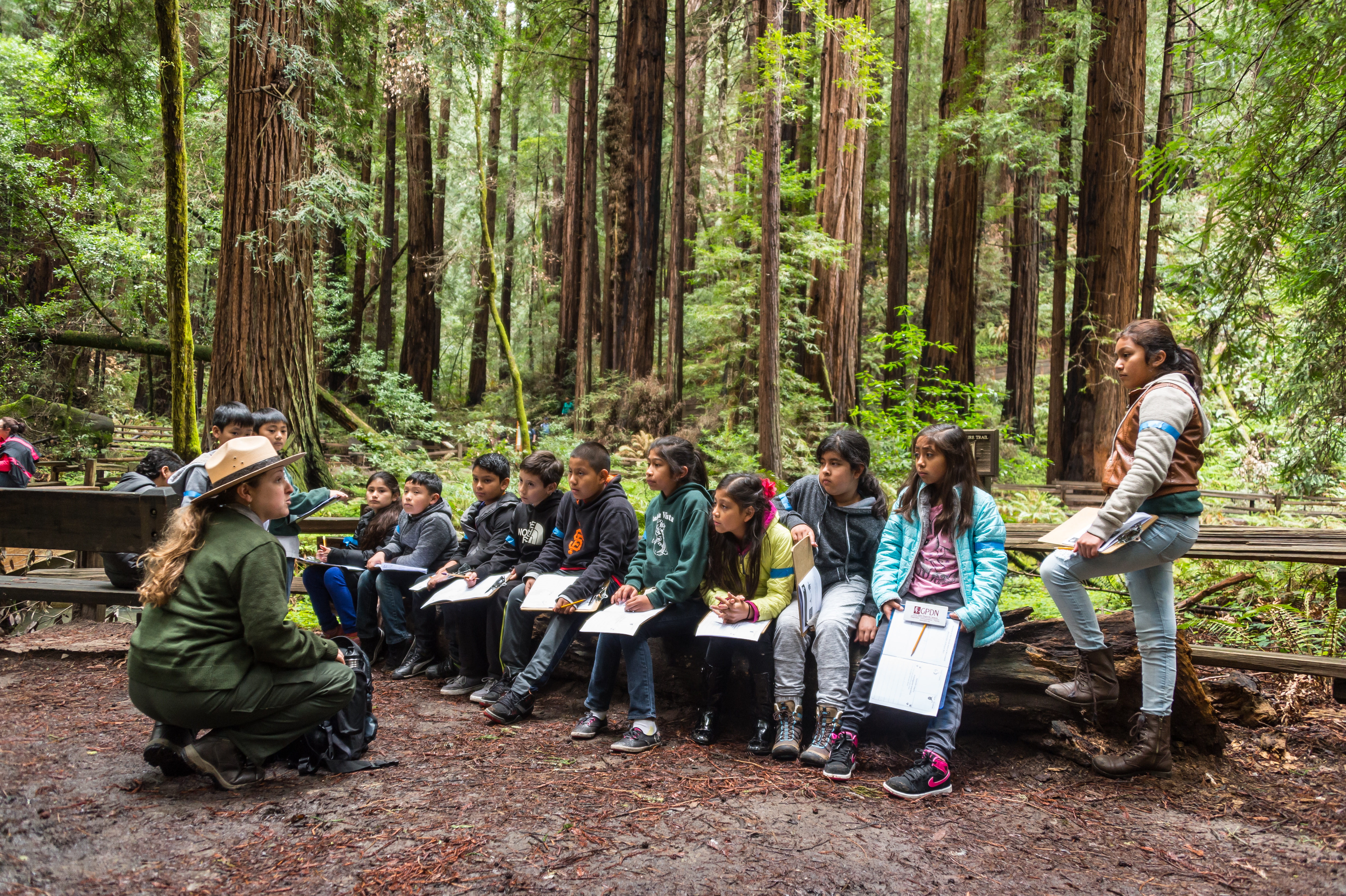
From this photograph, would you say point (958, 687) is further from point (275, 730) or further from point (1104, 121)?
point (1104, 121)

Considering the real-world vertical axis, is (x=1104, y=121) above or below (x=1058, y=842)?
above

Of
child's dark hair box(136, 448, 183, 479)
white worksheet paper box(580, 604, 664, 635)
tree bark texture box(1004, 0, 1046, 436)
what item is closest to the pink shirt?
white worksheet paper box(580, 604, 664, 635)

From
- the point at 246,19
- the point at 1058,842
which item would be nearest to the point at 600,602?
the point at 1058,842

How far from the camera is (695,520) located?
170 inches

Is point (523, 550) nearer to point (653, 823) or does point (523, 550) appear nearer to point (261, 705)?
point (261, 705)

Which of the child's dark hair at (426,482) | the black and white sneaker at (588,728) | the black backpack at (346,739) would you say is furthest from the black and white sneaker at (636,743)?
the child's dark hair at (426,482)

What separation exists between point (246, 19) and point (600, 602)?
22.9 feet

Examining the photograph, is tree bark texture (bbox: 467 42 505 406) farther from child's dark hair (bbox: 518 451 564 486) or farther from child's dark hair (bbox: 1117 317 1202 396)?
Answer: child's dark hair (bbox: 1117 317 1202 396)

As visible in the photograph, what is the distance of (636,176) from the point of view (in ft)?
52.0

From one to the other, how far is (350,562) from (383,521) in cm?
38

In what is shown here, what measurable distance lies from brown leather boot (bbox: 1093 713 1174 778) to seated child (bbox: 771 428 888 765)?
3.88 ft

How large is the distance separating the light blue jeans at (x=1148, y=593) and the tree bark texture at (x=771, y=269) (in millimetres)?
4736

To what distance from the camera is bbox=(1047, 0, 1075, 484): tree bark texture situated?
13.6m

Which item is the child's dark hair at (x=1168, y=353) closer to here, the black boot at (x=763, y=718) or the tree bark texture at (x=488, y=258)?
the black boot at (x=763, y=718)
